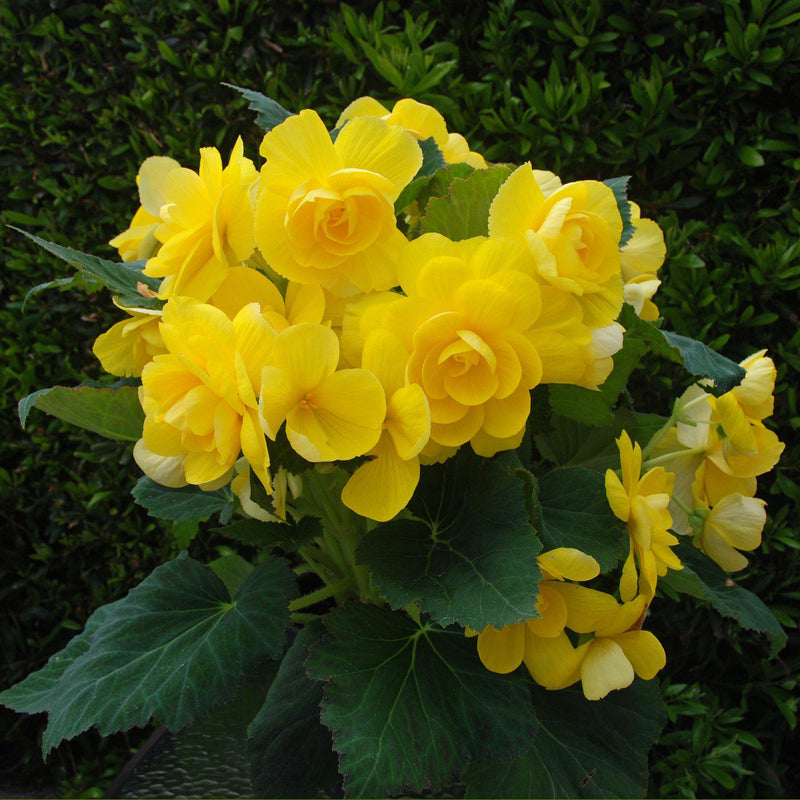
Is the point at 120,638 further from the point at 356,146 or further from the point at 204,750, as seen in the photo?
the point at 356,146

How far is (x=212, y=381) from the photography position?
1.53ft

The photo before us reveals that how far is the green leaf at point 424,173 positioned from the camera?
614 millimetres

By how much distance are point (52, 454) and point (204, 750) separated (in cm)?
119

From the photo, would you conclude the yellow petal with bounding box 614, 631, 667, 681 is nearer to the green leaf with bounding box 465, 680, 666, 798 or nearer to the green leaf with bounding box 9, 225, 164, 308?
the green leaf with bounding box 465, 680, 666, 798

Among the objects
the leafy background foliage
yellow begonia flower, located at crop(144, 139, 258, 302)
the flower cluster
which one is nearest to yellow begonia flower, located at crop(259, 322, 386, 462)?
the flower cluster

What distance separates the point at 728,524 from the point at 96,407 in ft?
1.88

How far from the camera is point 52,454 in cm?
179

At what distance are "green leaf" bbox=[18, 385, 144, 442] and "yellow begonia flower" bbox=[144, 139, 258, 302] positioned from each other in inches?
5.2

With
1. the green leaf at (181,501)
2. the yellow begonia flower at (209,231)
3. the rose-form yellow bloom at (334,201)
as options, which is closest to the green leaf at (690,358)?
the rose-form yellow bloom at (334,201)

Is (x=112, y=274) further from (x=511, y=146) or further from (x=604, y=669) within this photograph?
(x=511, y=146)

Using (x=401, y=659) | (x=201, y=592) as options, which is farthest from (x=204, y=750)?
(x=401, y=659)

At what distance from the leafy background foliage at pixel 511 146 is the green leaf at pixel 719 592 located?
23.4 inches

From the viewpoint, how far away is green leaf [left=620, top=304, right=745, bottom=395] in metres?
0.61

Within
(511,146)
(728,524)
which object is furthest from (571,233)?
(511,146)
